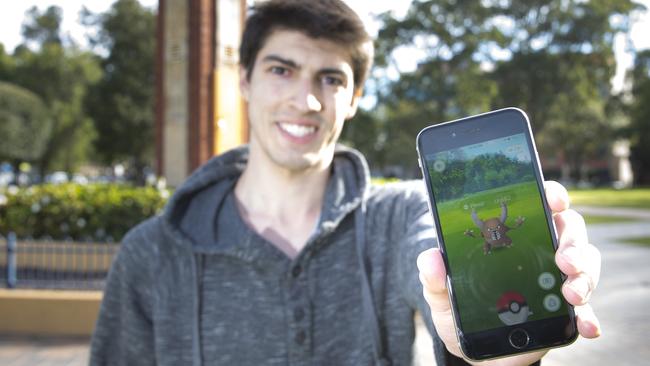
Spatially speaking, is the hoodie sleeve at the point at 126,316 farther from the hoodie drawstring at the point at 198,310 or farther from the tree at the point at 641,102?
the tree at the point at 641,102

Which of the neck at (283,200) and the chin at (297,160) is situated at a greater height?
the chin at (297,160)

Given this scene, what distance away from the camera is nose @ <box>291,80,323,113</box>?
1.68 meters

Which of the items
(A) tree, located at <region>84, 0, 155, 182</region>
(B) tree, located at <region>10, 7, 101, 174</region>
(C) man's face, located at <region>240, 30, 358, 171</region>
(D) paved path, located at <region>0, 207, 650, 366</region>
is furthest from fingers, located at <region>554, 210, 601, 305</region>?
(B) tree, located at <region>10, 7, 101, 174</region>

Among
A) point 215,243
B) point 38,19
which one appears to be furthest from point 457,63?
point 38,19

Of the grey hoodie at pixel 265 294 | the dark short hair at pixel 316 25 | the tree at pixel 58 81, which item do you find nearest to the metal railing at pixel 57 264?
the grey hoodie at pixel 265 294

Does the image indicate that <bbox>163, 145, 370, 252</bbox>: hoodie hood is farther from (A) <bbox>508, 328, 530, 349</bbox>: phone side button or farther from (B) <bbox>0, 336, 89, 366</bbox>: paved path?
(B) <bbox>0, 336, 89, 366</bbox>: paved path

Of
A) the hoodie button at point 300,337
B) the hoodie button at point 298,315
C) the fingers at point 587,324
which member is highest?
the fingers at point 587,324

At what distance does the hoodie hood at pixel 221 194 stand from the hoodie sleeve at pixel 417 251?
→ 186 millimetres

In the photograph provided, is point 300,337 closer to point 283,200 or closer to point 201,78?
point 283,200

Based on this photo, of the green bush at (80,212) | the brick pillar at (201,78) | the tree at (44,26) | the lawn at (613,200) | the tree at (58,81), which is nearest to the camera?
the green bush at (80,212)

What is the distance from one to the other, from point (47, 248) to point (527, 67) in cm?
2955

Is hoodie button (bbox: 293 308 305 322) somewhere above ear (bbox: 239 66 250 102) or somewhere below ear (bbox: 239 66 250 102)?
below

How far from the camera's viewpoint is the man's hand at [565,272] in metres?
0.99

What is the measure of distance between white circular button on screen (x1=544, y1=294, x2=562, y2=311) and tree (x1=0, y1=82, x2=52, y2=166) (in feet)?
152
